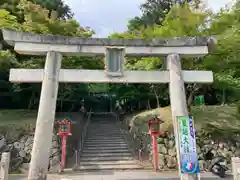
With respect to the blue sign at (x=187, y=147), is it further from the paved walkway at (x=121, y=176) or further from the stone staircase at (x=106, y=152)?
the stone staircase at (x=106, y=152)

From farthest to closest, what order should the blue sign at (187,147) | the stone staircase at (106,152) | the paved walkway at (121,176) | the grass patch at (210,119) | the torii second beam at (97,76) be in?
1. the grass patch at (210,119)
2. the stone staircase at (106,152)
3. the paved walkway at (121,176)
4. the torii second beam at (97,76)
5. the blue sign at (187,147)

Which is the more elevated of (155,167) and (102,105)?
(102,105)

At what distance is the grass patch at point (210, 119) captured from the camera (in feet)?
42.2

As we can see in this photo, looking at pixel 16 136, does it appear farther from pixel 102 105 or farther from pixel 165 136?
pixel 102 105

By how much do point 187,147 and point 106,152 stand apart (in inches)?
287

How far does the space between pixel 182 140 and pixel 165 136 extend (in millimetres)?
4655

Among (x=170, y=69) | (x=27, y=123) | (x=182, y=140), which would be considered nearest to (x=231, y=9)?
(x=170, y=69)

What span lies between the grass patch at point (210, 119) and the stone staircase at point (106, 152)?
184 cm

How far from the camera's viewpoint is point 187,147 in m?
8.29

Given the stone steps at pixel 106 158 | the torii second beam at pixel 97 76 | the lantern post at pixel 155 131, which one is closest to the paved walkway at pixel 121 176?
the lantern post at pixel 155 131

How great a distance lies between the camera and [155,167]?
12000 mm

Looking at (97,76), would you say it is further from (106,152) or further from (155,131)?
(106,152)

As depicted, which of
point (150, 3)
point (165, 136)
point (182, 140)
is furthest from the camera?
point (150, 3)

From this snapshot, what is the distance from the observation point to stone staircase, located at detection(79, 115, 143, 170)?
12773 millimetres
